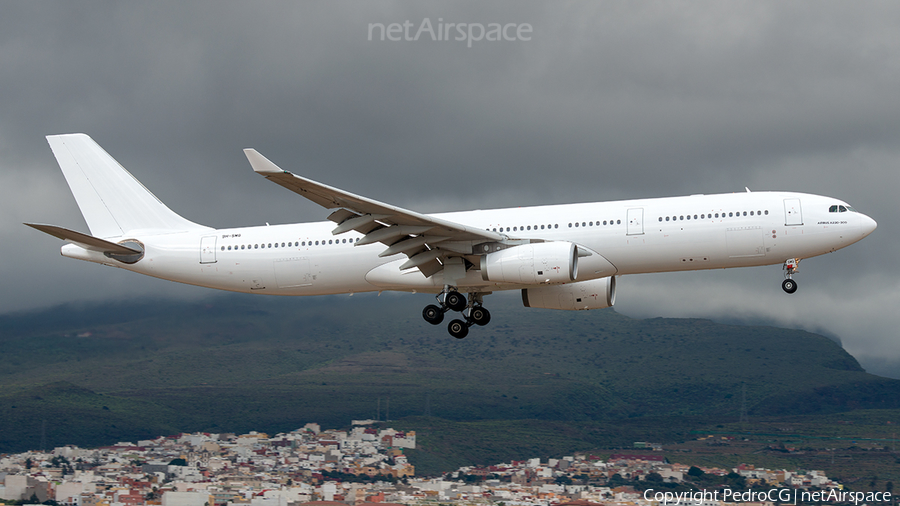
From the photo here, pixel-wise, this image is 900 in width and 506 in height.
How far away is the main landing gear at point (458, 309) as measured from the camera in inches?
1539

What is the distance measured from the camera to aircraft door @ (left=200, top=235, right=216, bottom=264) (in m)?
41.1

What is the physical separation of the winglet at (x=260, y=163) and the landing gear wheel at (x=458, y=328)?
13.2m

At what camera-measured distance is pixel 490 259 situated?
36438 mm

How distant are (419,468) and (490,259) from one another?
95748 millimetres

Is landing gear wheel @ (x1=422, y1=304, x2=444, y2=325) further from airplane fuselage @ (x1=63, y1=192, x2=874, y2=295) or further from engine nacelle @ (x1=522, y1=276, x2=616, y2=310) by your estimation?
engine nacelle @ (x1=522, y1=276, x2=616, y2=310)

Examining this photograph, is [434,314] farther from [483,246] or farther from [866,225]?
[866,225]

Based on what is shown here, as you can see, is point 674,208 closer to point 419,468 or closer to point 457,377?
point 419,468

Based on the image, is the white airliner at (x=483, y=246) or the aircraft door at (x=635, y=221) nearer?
the white airliner at (x=483, y=246)

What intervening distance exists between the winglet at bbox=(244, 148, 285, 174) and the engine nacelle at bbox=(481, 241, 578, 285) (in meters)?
9.64

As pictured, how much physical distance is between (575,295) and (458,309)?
5337mm

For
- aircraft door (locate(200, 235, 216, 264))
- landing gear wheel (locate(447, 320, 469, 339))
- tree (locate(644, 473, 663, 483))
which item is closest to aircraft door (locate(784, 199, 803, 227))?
landing gear wheel (locate(447, 320, 469, 339))

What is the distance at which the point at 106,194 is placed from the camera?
4488cm

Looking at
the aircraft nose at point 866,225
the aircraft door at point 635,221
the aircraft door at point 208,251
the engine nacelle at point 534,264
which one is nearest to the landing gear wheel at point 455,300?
the engine nacelle at point 534,264

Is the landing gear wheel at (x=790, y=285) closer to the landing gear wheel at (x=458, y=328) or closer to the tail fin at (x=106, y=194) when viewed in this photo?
the landing gear wheel at (x=458, y=328)
